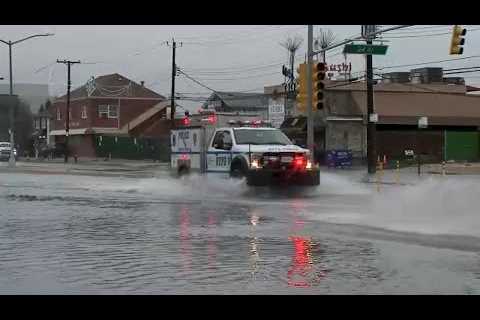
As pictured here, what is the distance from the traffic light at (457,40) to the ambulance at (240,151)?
22.0ft

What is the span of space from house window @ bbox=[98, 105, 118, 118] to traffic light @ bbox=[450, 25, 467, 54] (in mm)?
55365

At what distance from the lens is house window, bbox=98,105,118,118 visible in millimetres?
76438

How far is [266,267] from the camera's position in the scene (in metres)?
9.55

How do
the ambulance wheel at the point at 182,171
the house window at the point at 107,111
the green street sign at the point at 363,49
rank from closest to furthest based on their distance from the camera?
the ambulance wheel at the point at 182,171 → the green street sign at the point at 363,49 → the house window at the point at 107,111

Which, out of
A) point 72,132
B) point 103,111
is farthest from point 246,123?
point 72,132

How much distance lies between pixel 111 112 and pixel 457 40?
56367 millimetres

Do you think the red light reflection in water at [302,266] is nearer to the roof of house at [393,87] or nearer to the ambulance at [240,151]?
the ambulance at [240,151]

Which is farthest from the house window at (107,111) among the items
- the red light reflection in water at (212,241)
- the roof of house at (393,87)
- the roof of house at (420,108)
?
the red light reflection in water at (212,241)

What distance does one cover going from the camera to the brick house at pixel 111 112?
7588cm

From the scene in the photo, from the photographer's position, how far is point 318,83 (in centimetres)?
2780
